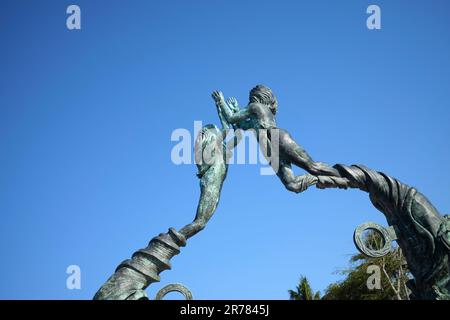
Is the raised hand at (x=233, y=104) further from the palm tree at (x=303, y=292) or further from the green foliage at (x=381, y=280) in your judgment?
the palm tree at (x=303, y=292)

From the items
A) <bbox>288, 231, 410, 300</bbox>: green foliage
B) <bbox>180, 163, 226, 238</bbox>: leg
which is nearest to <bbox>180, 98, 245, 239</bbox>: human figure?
<bbox>180, 163, 226, 238</bbox>: leg

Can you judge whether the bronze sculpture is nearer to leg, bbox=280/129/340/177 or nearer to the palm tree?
leg, bbox=280/129/340/177

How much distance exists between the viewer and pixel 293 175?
20.1ft

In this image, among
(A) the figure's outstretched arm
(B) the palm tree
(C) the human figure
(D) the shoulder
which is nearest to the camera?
(C) the human figure

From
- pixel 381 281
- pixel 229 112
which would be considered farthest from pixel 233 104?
pixel 381 281

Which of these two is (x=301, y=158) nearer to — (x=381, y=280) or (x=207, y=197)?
(x=207, y=197)

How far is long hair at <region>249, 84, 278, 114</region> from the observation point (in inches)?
260

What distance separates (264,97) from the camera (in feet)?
21.7
